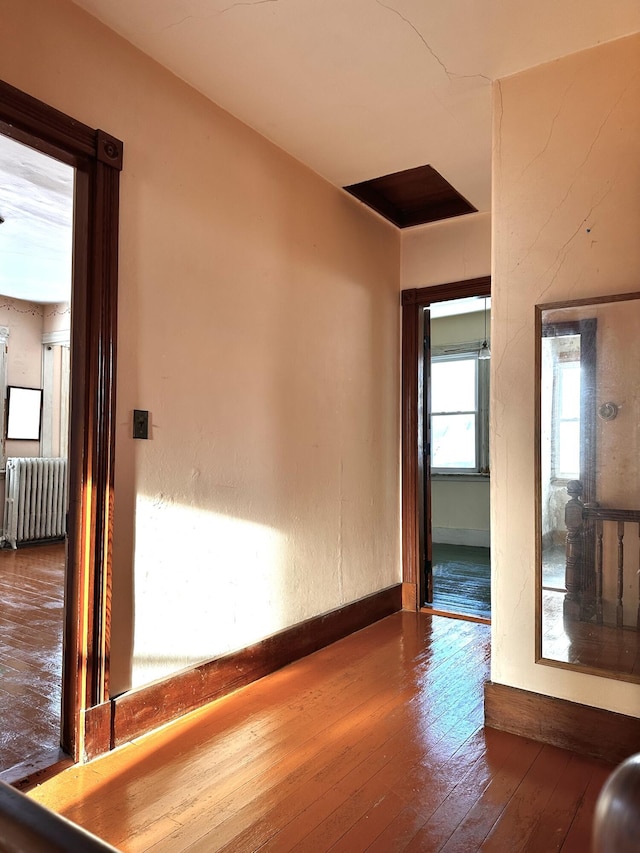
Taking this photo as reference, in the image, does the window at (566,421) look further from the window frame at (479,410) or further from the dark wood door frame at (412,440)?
the window frame at (479,410)

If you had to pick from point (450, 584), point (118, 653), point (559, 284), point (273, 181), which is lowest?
point (450, 584)

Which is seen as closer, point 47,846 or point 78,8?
point 47,846

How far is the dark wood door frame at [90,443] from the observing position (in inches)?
83.4

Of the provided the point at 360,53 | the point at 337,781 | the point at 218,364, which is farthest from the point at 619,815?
the point at 360,53

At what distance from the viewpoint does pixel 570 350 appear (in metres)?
2.35

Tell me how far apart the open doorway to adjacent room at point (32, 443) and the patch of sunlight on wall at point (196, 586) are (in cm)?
52

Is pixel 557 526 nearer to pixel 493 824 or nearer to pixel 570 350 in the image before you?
pixel 570 350

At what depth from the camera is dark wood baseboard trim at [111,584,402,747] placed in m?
2.26

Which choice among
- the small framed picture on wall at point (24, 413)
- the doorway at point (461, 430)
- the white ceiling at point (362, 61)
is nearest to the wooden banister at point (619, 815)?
the white ceiling at point (362, 61)

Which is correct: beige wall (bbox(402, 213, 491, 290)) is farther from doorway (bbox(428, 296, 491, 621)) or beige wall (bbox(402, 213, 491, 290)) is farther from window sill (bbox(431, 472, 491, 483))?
window sill (bbox(431, 472, 491, 483))

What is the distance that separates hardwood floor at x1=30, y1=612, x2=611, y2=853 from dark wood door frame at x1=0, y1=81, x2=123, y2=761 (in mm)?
246

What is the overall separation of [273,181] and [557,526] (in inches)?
87.8

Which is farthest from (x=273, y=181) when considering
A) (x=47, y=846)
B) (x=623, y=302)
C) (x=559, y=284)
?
(x=47, y=846)

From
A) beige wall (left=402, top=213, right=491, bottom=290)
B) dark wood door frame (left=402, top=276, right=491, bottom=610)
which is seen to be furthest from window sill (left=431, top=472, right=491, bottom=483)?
beige wall (left=402, top=213, right=491, bottom=290)
